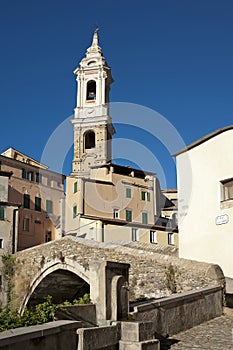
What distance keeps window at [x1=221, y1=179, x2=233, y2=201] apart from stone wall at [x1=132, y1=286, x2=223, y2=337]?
15.4ft

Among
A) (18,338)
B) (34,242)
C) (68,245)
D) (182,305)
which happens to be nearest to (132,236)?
A: (34,242)

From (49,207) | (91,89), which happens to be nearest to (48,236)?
(49,207)

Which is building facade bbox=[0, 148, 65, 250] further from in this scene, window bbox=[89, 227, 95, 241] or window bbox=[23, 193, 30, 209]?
window bbox=[89, 227, 95, 241]

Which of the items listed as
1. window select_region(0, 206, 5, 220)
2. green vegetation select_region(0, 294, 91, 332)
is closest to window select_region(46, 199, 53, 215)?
window select_region(0, 206, 5, 220)

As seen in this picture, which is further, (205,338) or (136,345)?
(205,338)

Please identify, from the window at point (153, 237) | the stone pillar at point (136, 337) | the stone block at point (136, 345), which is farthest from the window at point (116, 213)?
the stone block at point (136, 345)

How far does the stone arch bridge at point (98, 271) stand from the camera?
784 cm

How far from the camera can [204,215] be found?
54.5 ft

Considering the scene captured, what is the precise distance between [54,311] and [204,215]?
35.3 ft

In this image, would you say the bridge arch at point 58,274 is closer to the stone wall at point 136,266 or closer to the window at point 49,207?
the stone wall at point 136,266

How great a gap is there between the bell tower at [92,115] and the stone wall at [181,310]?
40.1m

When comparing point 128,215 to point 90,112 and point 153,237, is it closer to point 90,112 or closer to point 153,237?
point 153,237

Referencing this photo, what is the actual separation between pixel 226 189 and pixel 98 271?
9.41 meters

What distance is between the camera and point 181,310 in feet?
31.6
